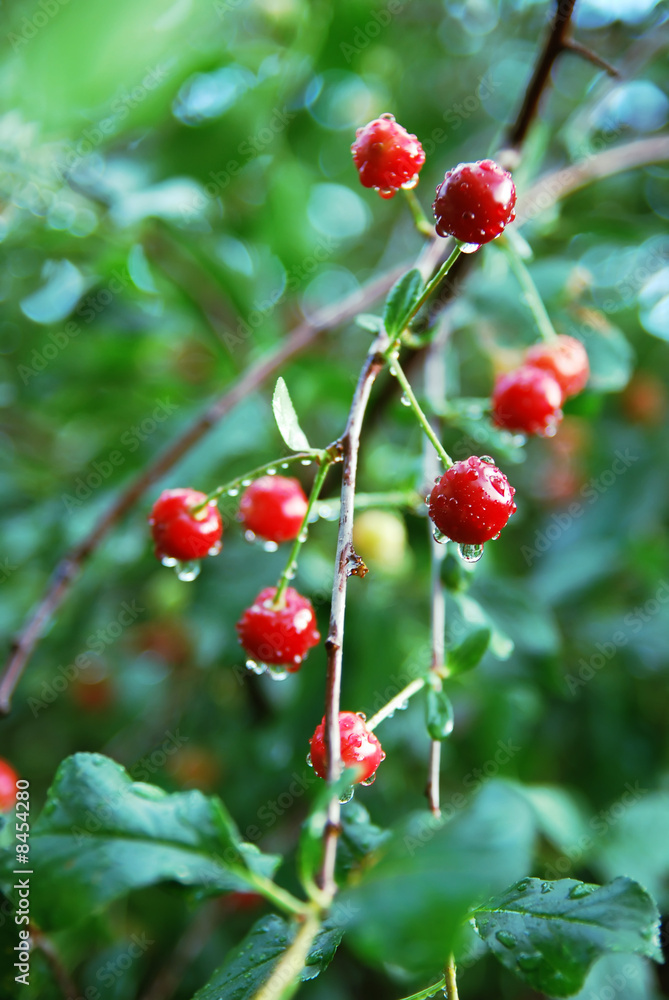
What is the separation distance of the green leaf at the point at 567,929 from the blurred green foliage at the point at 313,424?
51 centimetres

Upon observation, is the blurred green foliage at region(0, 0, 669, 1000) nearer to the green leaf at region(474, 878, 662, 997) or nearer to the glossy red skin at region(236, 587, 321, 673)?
the glossy red skin at region(236, 587, 321, 673)

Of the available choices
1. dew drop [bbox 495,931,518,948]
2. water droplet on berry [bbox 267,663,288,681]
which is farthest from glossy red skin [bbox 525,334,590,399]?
dew drop [bbox 495,931,518,948]

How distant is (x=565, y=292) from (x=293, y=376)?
1.86 feet

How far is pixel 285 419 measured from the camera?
2.08 feet

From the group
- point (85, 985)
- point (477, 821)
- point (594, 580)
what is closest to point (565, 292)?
point (594, 580)

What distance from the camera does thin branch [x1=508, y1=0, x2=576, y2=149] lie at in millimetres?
891

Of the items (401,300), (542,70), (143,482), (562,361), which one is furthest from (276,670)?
(542,70)

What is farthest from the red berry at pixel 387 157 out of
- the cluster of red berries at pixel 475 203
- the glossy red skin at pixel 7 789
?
the glossy red skin at pixel 7 789

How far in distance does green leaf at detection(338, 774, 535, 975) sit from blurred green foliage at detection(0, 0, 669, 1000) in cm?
58

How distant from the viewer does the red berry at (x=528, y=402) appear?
919mm

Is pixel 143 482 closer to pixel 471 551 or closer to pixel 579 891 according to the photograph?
pixel 471 551

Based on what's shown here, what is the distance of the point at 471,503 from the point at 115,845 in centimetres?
39

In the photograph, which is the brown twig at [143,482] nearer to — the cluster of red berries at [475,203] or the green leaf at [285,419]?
the green leaf at [285,419]

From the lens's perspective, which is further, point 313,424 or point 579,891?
point 313,424
